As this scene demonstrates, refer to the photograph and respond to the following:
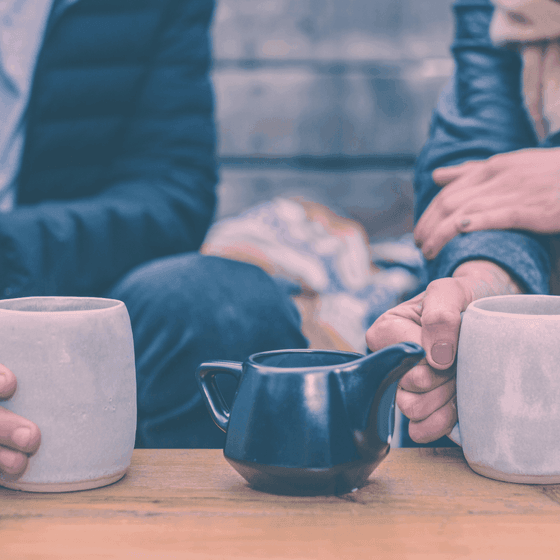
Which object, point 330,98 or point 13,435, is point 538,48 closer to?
point 13,435

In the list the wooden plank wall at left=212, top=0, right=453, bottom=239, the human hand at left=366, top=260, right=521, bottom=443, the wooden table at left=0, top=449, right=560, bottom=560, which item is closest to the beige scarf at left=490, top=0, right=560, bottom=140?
the human hand at left=366, top=260, right=521, bottom=443

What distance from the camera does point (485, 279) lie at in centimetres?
54

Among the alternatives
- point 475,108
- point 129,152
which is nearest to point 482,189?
point 475,108

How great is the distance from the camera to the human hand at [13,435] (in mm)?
376

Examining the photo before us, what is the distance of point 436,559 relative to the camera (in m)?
0.32

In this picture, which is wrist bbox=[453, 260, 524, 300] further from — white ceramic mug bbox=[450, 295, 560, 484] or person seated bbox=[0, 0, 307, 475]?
person seated bbox=[0, 0, 307, 475]

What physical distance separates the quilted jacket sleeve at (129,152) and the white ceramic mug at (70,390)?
52 cm

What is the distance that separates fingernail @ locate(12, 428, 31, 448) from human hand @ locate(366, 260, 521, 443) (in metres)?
0.24

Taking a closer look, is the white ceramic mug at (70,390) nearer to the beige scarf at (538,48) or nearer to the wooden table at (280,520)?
the wooden table at (280,520)

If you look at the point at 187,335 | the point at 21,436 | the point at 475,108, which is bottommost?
the point at 187,335

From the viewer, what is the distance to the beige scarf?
0.76 meters

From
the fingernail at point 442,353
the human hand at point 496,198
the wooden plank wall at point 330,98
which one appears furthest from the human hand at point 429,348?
the wooden plank wall at point 330,98

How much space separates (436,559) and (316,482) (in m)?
0.08

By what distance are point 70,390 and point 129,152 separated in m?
0.87
